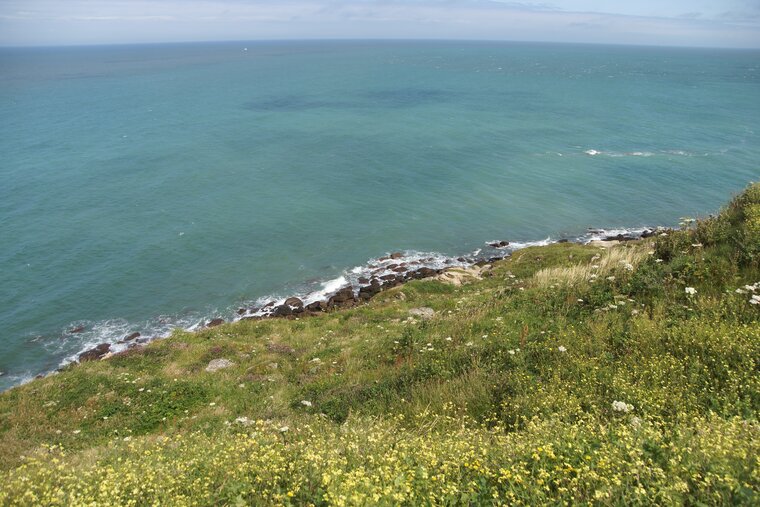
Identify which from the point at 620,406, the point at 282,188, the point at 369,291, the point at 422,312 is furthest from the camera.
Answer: the point at 282,188

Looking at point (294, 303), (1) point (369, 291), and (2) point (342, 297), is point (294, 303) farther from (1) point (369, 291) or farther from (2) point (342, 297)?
(1) point (369, 291)

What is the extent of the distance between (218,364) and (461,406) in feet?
43.1

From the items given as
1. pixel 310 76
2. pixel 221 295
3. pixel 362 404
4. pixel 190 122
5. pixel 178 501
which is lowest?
pixel 221 295

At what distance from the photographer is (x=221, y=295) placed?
119ft

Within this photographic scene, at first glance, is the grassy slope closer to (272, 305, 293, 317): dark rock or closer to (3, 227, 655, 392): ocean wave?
(272, 305, 293, 317): dark rock

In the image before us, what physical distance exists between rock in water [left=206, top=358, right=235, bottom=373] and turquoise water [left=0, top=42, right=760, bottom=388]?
1479 centimetres

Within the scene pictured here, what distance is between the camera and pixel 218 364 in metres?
20.0

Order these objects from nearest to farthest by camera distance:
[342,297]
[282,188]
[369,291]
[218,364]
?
[218,364]
[342,297]
[369,291]
[282,188]

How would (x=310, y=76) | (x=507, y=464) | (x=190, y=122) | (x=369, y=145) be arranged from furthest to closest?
1. (x=310, y=76)
2. (x=190, y=122)
3. (x=369, y=145)
4. (x=507, y=464)

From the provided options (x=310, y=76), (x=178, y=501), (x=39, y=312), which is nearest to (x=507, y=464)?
(x=178, y=501)

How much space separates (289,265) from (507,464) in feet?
115

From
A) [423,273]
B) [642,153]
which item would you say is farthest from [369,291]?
[642,153]

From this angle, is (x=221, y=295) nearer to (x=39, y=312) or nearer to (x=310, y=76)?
(x=39, y=312)

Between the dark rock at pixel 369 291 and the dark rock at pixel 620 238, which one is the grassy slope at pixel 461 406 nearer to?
the dark rock at pixel 369 291
